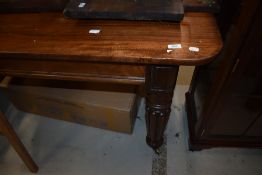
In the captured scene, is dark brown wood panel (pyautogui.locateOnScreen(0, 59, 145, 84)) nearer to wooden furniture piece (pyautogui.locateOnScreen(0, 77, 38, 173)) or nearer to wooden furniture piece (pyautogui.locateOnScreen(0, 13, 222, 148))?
wooden furniture piece (pyautogui.locateOnScreen(0, 13, 222, 148))

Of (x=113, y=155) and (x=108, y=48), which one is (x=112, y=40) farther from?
(x=113, y=155)

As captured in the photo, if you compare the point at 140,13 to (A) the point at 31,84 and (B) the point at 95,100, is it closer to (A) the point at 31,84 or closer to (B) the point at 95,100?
(B) the point at 95,100

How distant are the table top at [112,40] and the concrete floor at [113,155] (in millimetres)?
657

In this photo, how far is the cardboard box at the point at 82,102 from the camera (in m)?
1.00

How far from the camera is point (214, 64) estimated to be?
0.81m

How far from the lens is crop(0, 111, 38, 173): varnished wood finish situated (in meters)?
0.80

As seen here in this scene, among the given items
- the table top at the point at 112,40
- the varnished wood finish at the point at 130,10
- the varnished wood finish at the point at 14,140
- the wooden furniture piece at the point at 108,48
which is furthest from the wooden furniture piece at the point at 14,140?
the varnished wood finish at the point at 130,10

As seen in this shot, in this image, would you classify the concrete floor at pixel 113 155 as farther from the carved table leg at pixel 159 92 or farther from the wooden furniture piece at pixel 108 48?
the wooden furniture piece at pixel 108 48

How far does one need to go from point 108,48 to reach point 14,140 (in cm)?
58

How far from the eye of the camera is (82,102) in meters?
1.01

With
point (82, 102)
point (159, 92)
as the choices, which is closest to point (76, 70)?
point (159, 92)

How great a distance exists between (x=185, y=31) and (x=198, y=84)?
0.48 meters

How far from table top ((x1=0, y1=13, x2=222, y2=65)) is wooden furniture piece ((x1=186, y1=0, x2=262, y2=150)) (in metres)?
0.07

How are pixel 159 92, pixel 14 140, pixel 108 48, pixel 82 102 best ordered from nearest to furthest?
1. pixel 108 48
2. pixel 159 92
3. pixel 14 140
4. pixel 82 102
